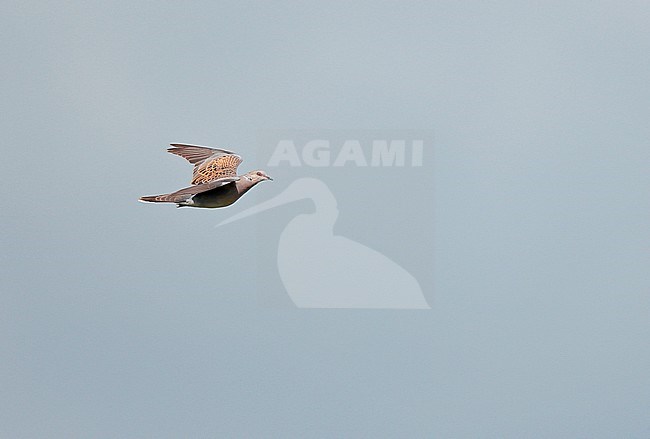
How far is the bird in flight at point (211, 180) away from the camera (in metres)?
9.70

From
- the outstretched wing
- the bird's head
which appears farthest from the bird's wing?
the outstretched wing

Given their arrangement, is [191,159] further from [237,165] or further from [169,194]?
[169,194]

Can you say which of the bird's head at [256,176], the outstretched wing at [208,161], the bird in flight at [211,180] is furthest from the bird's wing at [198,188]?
the outstretched wing at [208,161]

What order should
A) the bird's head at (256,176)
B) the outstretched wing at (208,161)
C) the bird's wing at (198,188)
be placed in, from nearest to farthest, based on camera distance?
the bird's wing at (198,188), the bird's head at (256,176), the outstretched wing at (208,161)

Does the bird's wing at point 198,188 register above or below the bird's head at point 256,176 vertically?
below

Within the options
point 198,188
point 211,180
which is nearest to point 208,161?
point 211,180

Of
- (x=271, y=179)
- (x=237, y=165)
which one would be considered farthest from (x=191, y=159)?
(x=271, y=179)

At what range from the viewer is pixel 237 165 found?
11.0 metres

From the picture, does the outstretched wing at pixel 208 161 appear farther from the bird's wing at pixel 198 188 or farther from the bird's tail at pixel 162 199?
the bird's tail at pixel 162 199

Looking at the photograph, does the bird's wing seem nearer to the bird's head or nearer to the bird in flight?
the bird in flight

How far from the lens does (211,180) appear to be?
34.4 feet

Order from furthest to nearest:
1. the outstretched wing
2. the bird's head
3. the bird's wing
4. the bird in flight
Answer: the outstretched wing, the bird's head, the bird in flight, the bird's wing

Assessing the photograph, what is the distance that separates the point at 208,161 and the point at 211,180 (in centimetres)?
68

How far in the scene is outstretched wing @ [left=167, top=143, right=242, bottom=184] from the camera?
422 inches
